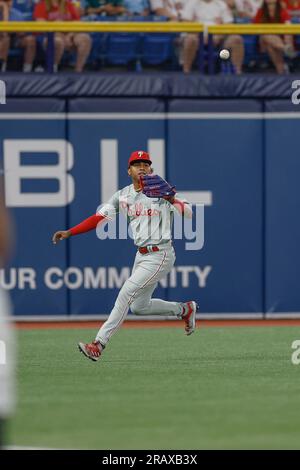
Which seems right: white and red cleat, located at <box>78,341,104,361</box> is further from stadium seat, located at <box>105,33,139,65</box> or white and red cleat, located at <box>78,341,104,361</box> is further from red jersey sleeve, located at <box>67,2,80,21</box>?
red jersey sleeve, located at <box>67,2,80,21</box>

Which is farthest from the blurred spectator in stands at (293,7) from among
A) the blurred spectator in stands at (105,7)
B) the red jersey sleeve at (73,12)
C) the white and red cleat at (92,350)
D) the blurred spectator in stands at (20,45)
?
the white and red cleat at (92,350)

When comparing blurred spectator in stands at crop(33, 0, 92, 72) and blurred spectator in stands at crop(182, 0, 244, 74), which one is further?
blurred spectator in stands at crop(182, 0, 244, 74)

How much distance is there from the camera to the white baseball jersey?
11.8 metres

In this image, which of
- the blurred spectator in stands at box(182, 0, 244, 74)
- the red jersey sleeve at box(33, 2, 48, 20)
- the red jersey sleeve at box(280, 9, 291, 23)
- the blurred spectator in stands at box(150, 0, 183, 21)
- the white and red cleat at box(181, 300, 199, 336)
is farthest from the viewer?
the blurred spectator in stands at box(150, 0, 183, 21)

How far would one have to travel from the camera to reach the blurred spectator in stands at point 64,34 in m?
16.9

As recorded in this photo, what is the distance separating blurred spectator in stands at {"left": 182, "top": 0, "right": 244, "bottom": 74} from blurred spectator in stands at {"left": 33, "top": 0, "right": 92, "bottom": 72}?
4.63ft

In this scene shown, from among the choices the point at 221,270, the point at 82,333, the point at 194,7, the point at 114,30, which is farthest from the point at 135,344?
the point at 194,7

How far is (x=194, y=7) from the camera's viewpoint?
17.9 meters

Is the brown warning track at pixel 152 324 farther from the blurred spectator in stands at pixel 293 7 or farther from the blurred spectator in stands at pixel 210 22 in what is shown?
the blurred spectator in stands at pixel 293 7

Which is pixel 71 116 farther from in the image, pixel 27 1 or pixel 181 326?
pixel 181 326

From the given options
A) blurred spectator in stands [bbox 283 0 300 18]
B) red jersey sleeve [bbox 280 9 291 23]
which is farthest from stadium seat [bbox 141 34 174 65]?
blurred spectator in stands [bbox 283 0 300 18]

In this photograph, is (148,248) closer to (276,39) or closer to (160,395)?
(160,395)

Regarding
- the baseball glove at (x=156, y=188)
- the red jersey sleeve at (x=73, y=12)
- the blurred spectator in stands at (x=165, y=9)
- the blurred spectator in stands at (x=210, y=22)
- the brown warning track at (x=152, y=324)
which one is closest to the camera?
the baseball glove at (x=156, y=188)

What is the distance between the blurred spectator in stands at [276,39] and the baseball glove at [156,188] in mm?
6161
